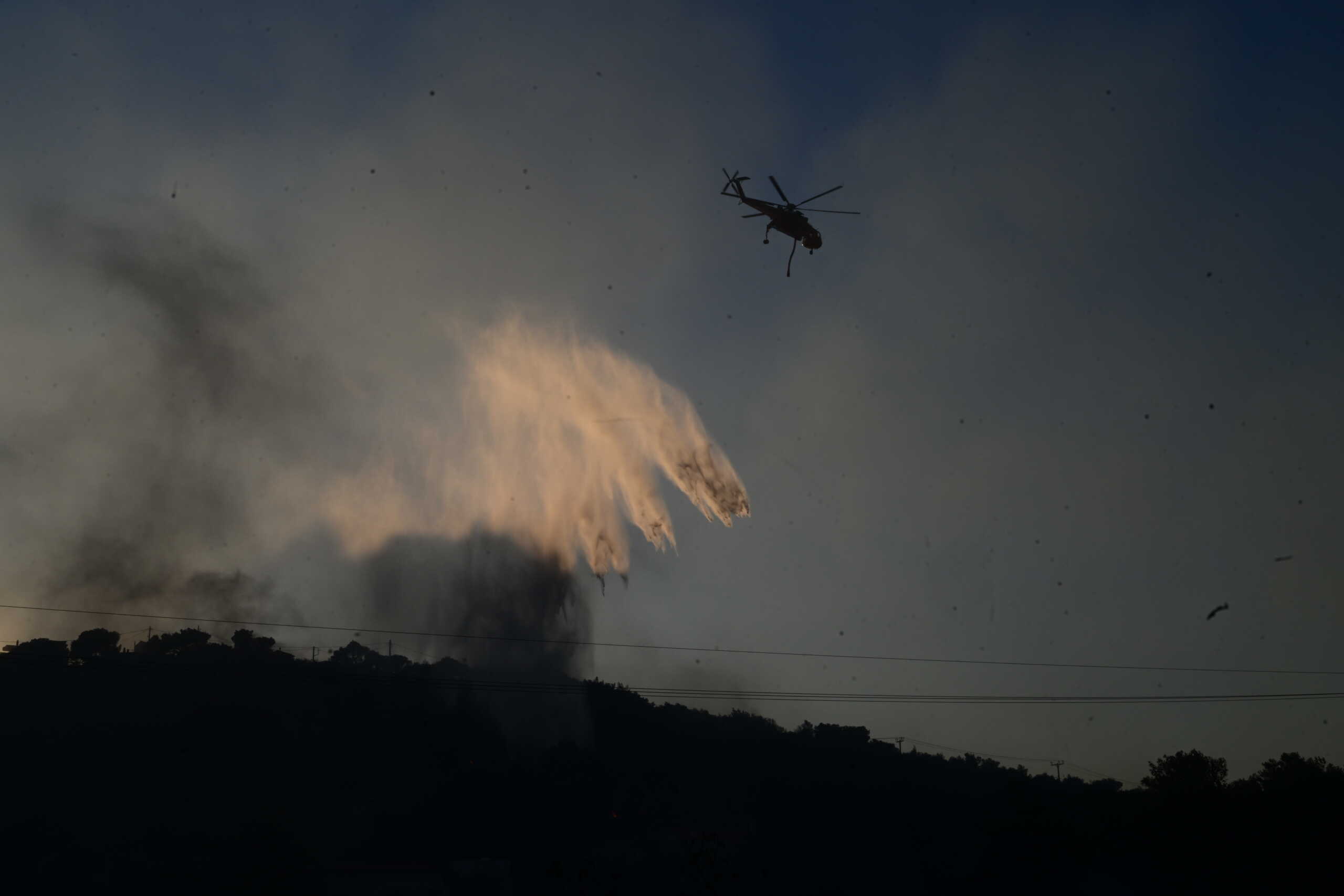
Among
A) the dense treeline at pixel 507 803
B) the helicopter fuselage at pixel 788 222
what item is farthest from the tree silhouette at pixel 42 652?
the helicopter fuselage at pixel 788 222

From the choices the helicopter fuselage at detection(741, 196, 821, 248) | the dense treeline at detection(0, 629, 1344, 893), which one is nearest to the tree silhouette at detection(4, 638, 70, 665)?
the dense treeline at detection(0, 629, 1344, 893)

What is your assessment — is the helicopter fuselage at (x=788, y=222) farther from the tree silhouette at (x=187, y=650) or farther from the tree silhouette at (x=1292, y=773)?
the tree silhouette at (x=187, y=650)

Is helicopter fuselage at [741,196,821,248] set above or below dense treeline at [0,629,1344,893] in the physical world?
above

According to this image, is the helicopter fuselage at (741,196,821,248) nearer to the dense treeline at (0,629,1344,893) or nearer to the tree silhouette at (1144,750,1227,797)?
the dense treeline at (0,629,1344,893)

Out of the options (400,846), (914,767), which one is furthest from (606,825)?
(914,767)

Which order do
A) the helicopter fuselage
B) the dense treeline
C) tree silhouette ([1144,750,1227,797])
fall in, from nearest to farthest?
the helicopter fuselage
the dense treeline
tree silhouette ([1144,750,1227,797])

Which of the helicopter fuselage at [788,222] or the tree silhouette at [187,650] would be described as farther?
the tree silhouette at [187,650]

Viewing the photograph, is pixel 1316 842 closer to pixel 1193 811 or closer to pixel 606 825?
pixel 1193 811

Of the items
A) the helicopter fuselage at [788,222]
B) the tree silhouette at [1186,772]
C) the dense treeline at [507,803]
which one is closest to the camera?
the helicopter fuselage at [788,222]
